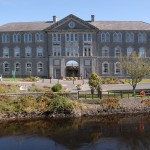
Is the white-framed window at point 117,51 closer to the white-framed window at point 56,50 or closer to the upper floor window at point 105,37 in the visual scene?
the upper floor window at point 105,37

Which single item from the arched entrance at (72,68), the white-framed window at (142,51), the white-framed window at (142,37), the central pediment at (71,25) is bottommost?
the arched entrance at (72,68)

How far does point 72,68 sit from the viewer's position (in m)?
65.2

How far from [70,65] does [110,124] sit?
34.7 meters

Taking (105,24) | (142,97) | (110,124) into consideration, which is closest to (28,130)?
(110,124)

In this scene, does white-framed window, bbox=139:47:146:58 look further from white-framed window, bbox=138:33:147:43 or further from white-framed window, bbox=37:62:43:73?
white-framed window, bbox=37:62:43:73

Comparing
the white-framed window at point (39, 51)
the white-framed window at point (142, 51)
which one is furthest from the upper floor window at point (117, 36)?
the white-framed window at point (39, 51)

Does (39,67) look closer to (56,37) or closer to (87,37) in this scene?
(56,37)

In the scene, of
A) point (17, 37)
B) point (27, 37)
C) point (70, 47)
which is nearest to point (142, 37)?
point (70, 47)

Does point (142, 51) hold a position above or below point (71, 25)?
below

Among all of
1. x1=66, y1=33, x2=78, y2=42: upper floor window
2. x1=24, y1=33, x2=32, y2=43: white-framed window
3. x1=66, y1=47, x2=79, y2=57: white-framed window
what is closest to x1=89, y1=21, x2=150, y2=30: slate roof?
x1=66, y1=33, x2=78, y2=42: upper floor window

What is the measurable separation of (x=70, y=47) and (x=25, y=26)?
444 inches

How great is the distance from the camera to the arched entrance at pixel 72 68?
6462 centimetres

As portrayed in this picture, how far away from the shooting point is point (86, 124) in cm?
3091

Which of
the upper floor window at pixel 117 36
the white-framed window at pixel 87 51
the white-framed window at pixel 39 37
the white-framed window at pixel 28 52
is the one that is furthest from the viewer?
the white-framed window at pixel 28 52
